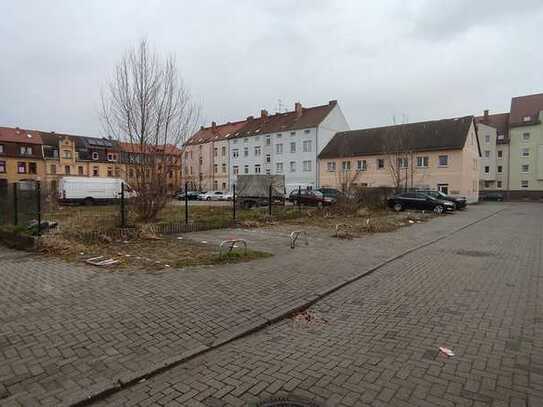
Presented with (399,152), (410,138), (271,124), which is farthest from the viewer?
(271,124)

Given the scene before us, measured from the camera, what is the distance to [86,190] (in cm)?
3111

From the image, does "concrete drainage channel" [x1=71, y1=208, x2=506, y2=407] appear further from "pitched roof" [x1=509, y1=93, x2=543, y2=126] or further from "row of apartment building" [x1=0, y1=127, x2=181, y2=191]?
"pitched roof" [x1=509, y1=93, x2=543, y2=126]

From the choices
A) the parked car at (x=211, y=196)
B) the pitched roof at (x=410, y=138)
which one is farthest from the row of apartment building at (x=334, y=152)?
the parked car at (x=211, y=196)

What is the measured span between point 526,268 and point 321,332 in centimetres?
641

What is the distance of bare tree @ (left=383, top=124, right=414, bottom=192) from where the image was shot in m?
36.2

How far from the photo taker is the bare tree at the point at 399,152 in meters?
36.2

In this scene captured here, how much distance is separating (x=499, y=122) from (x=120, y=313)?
74735 millimetres

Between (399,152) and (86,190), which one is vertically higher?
(399,152)

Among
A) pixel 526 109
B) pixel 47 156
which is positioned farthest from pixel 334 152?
pixel 47 156

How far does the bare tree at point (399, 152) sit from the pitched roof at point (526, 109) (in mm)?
28585

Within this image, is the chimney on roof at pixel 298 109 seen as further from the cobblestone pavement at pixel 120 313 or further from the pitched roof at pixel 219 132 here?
the cobblestone pavement at pixel 120 313

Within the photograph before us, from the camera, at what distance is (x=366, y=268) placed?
25.4 feet

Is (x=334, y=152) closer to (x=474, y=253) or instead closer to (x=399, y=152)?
(x=399, y=152)

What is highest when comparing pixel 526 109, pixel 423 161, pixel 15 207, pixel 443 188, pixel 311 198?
pixel 526 109
